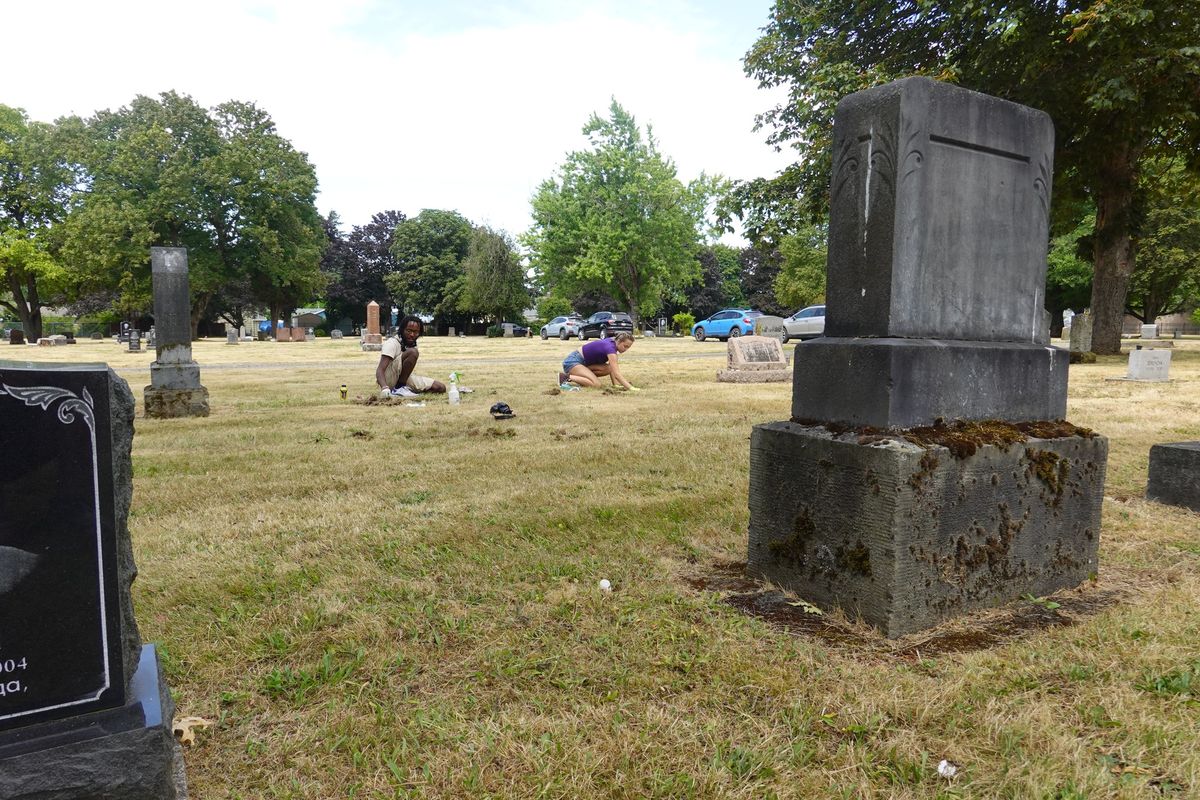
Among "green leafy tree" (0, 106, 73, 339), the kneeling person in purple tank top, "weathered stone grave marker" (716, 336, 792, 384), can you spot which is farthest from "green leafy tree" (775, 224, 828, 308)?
"green leafy tree" (0, 106, 73, 339)

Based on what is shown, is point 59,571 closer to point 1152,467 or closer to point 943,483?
point 943,483

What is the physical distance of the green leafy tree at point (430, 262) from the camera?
207ft

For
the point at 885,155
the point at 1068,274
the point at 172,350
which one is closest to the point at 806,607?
the point at 885,155

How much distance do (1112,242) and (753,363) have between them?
34.9ft

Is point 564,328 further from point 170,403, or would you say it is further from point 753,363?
point 170,403

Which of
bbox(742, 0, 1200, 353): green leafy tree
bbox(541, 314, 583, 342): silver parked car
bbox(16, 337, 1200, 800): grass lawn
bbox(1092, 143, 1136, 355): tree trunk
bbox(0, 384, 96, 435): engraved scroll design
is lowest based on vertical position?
bbox(16, 337, 1200, 800): grass lawn

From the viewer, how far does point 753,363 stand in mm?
15023

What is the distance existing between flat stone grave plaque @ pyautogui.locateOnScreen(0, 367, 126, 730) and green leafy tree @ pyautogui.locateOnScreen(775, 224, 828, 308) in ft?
165

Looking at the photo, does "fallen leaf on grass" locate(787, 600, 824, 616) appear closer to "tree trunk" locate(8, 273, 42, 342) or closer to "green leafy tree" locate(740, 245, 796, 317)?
"tree trunk" locate(8, 273, 42, 342)

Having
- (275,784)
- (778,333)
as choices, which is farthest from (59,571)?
(778,333)

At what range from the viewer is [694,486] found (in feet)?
17.6

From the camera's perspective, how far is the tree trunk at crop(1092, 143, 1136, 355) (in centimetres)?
1777

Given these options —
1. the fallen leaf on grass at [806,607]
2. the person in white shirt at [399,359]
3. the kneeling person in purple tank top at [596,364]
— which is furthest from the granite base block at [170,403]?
the fallen leaf on grass at [806,607]

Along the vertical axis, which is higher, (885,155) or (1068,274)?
(1068,274)
